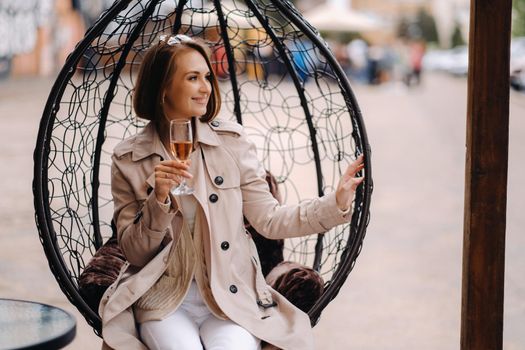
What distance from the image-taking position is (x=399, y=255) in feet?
21.5

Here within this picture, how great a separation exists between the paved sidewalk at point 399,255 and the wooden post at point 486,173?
1.69m

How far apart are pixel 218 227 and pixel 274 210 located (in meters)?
0.25

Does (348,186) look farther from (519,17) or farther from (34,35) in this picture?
(34,35)

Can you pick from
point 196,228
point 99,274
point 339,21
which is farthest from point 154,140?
point 339,21

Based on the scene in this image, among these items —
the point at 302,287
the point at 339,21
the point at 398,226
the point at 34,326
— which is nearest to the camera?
the point at 34,326

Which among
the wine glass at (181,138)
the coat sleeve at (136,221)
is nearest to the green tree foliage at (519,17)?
the coat sleeve at (136,221)

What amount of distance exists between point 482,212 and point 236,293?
2.78 feet

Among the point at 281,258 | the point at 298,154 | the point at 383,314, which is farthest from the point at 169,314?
the point at 298,154

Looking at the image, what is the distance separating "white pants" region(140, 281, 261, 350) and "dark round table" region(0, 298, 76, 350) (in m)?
0.31

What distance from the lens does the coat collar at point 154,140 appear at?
321cm

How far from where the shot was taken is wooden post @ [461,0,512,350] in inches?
111

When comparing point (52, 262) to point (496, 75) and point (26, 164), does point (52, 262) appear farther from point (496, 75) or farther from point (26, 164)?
point (26, 164)

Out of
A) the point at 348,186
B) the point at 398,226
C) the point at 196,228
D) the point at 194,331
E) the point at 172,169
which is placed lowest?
the point at 398,226

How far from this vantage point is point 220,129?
3.32 metres
